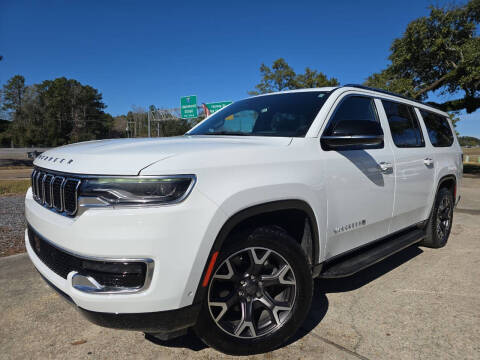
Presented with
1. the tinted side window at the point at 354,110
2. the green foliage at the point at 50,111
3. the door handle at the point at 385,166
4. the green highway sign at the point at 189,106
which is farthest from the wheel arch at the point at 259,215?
the green foliage at the point at 50,111

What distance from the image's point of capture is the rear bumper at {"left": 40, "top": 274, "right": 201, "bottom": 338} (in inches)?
64.6

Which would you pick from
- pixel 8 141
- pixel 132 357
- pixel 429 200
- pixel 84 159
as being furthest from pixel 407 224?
pixel 8 141

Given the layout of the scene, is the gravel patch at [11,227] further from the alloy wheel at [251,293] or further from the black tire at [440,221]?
the black tire at [440,221]

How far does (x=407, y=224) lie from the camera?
3.52 m

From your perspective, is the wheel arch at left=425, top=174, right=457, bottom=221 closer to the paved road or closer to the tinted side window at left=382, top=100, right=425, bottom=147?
the tinted side window at left=382, top=100, right=425, bottom=147

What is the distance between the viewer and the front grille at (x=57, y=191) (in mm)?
1762

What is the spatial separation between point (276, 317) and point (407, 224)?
214 cm

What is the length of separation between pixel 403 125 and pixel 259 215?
229cm

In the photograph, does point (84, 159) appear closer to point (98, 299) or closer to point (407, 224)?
point (98, 299)

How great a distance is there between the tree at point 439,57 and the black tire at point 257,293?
1720 centimetres

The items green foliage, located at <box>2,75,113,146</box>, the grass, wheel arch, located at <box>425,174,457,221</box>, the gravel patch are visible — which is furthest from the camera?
green foliage, located at <box>2,75,113,146</box>

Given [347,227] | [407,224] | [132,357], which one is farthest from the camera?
[407,224]

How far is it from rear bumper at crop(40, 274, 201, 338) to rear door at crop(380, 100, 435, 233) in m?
2.30

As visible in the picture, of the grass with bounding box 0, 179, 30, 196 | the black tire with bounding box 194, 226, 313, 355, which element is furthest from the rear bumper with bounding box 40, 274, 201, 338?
the grass with bounding box 0, 179, 30, 196
